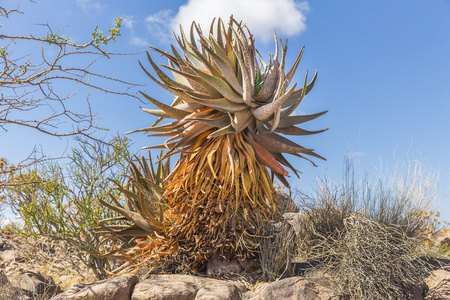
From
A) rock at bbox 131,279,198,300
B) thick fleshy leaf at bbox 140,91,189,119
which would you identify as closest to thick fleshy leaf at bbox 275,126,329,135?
thick fleshy leaf at bbox 140,91,189,119

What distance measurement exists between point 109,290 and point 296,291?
2.08 meters

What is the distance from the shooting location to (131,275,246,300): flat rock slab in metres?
4.24

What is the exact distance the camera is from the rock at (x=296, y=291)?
14.1 ft

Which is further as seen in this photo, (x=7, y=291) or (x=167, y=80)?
(x=7, y=291)

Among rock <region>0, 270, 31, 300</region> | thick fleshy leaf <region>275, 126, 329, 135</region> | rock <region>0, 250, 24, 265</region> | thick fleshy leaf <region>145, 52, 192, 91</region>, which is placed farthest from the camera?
rock <region>0, 250, 24, 265</region>

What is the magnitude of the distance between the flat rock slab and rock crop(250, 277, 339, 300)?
31cm

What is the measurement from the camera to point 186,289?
171 inches

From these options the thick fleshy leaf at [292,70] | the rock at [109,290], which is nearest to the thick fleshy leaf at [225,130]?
the thick fleshy leaf at [292,70]

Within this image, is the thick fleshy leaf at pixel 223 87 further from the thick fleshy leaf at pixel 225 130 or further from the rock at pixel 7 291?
the rock at pixel 7 291

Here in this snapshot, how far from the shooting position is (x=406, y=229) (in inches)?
217

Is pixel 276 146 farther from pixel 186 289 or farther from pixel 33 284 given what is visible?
pixel 33 284

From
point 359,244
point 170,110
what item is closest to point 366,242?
point 359,244

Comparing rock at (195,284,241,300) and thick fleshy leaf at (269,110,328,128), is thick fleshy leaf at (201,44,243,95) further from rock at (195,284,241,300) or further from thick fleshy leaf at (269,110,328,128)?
rock at (195,284,241,300)

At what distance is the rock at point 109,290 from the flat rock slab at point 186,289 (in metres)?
0.10
